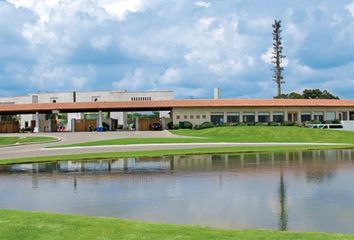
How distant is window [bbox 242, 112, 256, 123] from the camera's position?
7475 centimetres

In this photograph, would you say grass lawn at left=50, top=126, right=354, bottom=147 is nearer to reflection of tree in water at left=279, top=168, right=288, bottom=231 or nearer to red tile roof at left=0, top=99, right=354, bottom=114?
red tile roof at left=0, top=99, right=354, bottom=114

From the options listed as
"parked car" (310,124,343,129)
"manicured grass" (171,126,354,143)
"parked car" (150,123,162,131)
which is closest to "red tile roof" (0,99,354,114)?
"parked car" (150,123,162,131)

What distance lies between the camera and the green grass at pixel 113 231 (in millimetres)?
9047

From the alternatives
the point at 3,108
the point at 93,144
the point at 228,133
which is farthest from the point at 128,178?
the point at 3,108

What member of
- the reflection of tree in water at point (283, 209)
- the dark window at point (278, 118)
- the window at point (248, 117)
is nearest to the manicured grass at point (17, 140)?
the window at point (248, 117)

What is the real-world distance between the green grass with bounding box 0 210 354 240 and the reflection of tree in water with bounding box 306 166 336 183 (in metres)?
9.28

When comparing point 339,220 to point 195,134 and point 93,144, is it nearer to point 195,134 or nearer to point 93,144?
point 93,144

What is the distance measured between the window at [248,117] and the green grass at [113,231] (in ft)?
212

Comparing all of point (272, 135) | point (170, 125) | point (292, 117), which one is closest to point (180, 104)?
point (170, 125)

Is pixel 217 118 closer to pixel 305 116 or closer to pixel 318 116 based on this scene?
pixel 305 116

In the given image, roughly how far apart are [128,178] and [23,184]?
415 centimetres

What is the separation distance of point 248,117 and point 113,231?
218 ft

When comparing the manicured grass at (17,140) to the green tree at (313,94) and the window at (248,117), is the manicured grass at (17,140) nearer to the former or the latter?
the window at (248,117)

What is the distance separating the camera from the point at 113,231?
31.6ft
